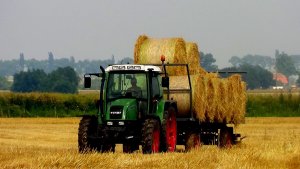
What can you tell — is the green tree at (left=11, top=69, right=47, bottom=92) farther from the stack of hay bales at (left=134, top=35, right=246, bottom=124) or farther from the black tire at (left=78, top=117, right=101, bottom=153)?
the black tire at (left=78, top=117, right=101, bottom=153)

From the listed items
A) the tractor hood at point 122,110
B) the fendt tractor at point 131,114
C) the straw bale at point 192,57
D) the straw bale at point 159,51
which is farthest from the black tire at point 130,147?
the straw bale at point 192,57

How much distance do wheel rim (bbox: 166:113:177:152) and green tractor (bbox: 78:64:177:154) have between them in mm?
221

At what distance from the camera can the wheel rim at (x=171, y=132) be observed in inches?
Result: 798

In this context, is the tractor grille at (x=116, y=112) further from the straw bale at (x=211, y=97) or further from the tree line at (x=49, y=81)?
the tree line at (x=49, y=81)

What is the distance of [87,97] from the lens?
54.0m

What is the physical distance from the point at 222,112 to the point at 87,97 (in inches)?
1260

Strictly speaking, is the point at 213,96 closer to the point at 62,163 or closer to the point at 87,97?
the point at 62,163

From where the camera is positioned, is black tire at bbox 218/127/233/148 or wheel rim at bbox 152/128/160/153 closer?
wheel rim at bbox 152/128/160/153

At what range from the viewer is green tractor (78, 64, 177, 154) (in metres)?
18.8

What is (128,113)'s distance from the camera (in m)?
18.9

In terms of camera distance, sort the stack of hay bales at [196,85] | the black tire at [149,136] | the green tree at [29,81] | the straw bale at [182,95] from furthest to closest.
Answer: the green tree at [29,81]
the stack of hay bales at [196,85]
the straw bale at [182,95]
the black tire at [149,136]

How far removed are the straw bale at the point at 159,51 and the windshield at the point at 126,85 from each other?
112 inches

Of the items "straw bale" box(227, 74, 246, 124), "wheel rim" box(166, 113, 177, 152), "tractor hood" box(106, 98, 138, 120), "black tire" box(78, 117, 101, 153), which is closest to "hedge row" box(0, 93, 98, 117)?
"straw bale" box(227, 74, 246, 124)

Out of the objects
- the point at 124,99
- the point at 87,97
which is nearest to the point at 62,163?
the point at 124,99
